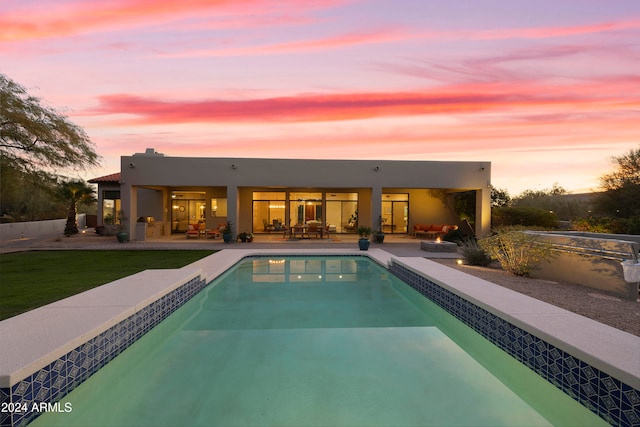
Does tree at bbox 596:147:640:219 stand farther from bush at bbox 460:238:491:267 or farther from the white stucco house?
bush at bbox 460:238:491:267

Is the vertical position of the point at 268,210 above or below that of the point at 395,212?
above

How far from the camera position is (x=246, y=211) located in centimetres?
1923

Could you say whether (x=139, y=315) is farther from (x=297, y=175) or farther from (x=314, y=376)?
(x=297, y=175)

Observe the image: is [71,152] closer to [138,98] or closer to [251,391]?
[138,98]

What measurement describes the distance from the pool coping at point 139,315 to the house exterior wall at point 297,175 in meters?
9.98

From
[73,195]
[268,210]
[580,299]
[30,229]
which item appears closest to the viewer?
[580,299]

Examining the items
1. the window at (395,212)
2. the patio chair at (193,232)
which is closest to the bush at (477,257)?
the window at (395,212)

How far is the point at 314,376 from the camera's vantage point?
3652 millimetres

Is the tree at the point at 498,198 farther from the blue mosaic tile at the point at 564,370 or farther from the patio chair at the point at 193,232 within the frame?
the blue mosaic tile at the point at 564,370

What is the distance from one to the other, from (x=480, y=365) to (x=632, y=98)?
12.5 m

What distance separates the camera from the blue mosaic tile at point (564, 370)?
2.52 meters

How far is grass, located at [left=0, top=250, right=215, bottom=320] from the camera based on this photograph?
5.35 m

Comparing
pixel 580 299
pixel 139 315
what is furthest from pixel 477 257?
pixel 139 315

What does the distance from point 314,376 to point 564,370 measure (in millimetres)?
2310
